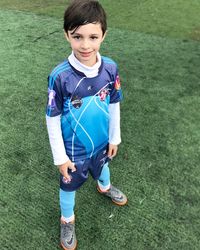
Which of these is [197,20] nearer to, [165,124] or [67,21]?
[165,124]

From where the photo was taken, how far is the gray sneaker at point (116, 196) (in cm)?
264

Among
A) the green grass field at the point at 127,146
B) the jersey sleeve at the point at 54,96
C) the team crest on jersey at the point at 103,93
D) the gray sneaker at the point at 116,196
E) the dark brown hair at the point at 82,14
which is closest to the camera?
the dark brown hair at the point at 82,14

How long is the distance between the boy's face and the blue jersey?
9cm

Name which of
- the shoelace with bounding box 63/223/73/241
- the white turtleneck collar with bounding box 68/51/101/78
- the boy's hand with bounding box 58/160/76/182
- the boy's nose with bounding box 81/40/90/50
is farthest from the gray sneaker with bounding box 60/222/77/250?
the boy's nose with bounding box 81/40/90/50

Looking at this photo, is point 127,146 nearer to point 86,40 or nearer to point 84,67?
point 84,67

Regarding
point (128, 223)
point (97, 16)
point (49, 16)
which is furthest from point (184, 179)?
point (49, 16)

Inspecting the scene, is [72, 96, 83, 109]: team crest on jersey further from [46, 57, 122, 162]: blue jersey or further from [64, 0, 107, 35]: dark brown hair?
[64, 0, 107, 35]: dark brown hair

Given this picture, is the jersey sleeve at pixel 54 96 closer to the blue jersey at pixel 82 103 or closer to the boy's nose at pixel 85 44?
the blue jersey at pixel 82 103

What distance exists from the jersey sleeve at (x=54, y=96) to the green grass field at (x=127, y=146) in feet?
3.14

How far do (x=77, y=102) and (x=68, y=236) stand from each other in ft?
3.03

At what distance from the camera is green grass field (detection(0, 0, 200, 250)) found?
8.02 feet

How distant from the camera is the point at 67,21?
174 cm

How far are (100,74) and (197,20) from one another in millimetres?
4620

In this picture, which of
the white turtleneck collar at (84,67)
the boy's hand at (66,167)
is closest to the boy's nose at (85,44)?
the white turtleneck collar at (84,67)
